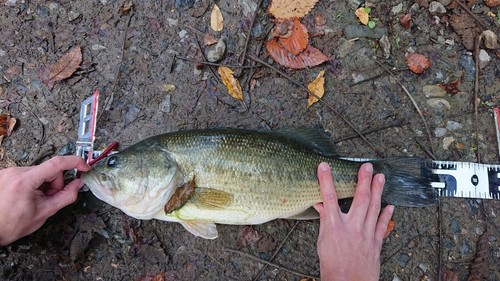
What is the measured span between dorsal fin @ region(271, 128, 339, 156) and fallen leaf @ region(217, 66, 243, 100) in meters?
0.66

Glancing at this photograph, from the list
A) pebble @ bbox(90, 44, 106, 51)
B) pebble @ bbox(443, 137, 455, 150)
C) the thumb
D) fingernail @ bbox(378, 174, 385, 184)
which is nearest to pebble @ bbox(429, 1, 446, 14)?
pebble @ bbox(443, 137, 455, 150)

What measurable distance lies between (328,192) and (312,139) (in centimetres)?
53

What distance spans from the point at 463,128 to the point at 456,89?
0.39 meters

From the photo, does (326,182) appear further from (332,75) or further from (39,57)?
(39,57)

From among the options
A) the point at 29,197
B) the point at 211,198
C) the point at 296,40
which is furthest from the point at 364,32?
the point at 29,197

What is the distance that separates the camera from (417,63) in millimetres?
4043

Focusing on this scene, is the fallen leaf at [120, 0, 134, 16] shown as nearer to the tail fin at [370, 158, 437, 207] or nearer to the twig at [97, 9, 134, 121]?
the twig at [97, 9, 134, 121]

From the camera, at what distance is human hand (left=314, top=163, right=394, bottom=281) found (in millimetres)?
3076

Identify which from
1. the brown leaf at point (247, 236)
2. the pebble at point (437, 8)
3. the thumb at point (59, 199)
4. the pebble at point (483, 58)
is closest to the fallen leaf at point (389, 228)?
the brown leaf at point (247, 236)

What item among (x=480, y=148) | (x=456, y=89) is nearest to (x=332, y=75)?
(x=456, y=89)

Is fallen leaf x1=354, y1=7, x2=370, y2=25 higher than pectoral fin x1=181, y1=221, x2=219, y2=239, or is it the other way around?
fallen leaf x1=354, y1=7, x2=370, y2=25

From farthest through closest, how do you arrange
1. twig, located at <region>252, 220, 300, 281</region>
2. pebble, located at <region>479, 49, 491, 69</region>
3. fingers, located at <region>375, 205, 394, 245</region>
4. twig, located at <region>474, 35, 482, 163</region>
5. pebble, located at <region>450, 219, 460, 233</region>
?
pebble, located at <region>479, 49, 491, 69</region>
twig, located at <region>474, 35, 482, 163</region>
pebble, located at <region>450, 219, 460, 233</region>
twig, located at <region>252, 220, 300, 281</region>
fingers, located at <region>375, 205, 394, 245</region>

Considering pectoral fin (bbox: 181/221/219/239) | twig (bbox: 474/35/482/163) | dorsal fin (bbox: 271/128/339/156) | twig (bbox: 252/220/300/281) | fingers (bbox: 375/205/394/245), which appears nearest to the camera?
fingers (bbox: 375/205/394/245)

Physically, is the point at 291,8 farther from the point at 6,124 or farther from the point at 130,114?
the point at 6,124
